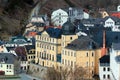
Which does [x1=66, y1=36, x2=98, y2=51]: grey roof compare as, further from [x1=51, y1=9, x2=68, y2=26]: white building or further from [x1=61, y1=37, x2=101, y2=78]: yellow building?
[x1=51, y1=9, x2=68, y2=26]: white building

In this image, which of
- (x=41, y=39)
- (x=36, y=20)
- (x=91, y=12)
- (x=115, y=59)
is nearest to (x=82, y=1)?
(x=91, y=12)

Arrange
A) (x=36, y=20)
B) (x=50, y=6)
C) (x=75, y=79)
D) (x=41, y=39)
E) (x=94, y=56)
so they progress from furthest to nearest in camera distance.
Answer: (x=50, y=6), (x=36, y=20), (x=41, y=39), (x=94, y=56), (x=75, y=79)

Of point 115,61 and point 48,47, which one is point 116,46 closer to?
point 115,61

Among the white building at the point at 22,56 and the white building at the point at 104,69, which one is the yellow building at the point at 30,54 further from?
the white building at the point at 104,69

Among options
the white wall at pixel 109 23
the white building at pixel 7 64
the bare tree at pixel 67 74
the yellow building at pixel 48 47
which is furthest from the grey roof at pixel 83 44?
the white wall at pixel 109 23

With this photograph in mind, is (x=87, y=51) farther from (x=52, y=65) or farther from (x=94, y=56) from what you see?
(x=52, y=65)

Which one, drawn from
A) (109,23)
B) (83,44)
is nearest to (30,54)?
(83,44)

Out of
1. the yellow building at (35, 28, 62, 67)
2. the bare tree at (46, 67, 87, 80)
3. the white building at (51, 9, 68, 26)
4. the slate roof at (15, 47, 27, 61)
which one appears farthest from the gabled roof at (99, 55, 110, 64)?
the white building at (51, 9, 68, 26)

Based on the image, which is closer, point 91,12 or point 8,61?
point 8,61
